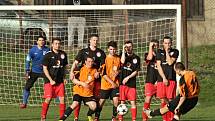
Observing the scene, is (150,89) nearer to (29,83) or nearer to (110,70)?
(110,70)

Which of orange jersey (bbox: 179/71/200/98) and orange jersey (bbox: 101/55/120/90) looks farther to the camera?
orange jersey (bbox: 101/55/120/90)

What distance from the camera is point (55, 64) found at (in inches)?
584

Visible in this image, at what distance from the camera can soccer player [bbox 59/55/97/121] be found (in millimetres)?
13898

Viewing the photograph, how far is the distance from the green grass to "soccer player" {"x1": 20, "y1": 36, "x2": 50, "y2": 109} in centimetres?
71

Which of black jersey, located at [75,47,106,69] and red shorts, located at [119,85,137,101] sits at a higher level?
black jersey, located at [75,47,106,69]

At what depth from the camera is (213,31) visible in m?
27.0

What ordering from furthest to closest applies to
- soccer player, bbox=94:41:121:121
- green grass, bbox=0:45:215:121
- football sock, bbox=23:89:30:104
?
football sock, bbox=23:89:30:104 < green grass, bbox=0:45:215:121 < soccer player, bbox=94:41:121:121

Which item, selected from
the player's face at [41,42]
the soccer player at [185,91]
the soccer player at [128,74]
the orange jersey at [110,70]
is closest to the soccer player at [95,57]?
the orange jersey at [110,70]

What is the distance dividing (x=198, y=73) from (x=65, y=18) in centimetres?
533

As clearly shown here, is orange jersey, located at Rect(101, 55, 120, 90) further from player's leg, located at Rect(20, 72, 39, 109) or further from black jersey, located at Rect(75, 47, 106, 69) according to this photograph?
player's leg, located at Rect(20, 72, 39, 109)

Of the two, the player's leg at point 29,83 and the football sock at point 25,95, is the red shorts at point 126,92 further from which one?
the football sock at point 25,95

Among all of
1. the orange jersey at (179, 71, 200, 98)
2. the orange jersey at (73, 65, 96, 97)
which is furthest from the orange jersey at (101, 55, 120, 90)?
the orange jersey at (179, 71, 200, 98)

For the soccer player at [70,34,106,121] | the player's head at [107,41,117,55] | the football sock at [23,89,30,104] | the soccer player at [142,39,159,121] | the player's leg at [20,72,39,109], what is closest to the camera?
the soccer player at [70,34,106,121]

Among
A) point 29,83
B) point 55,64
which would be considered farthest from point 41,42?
point 55,64
